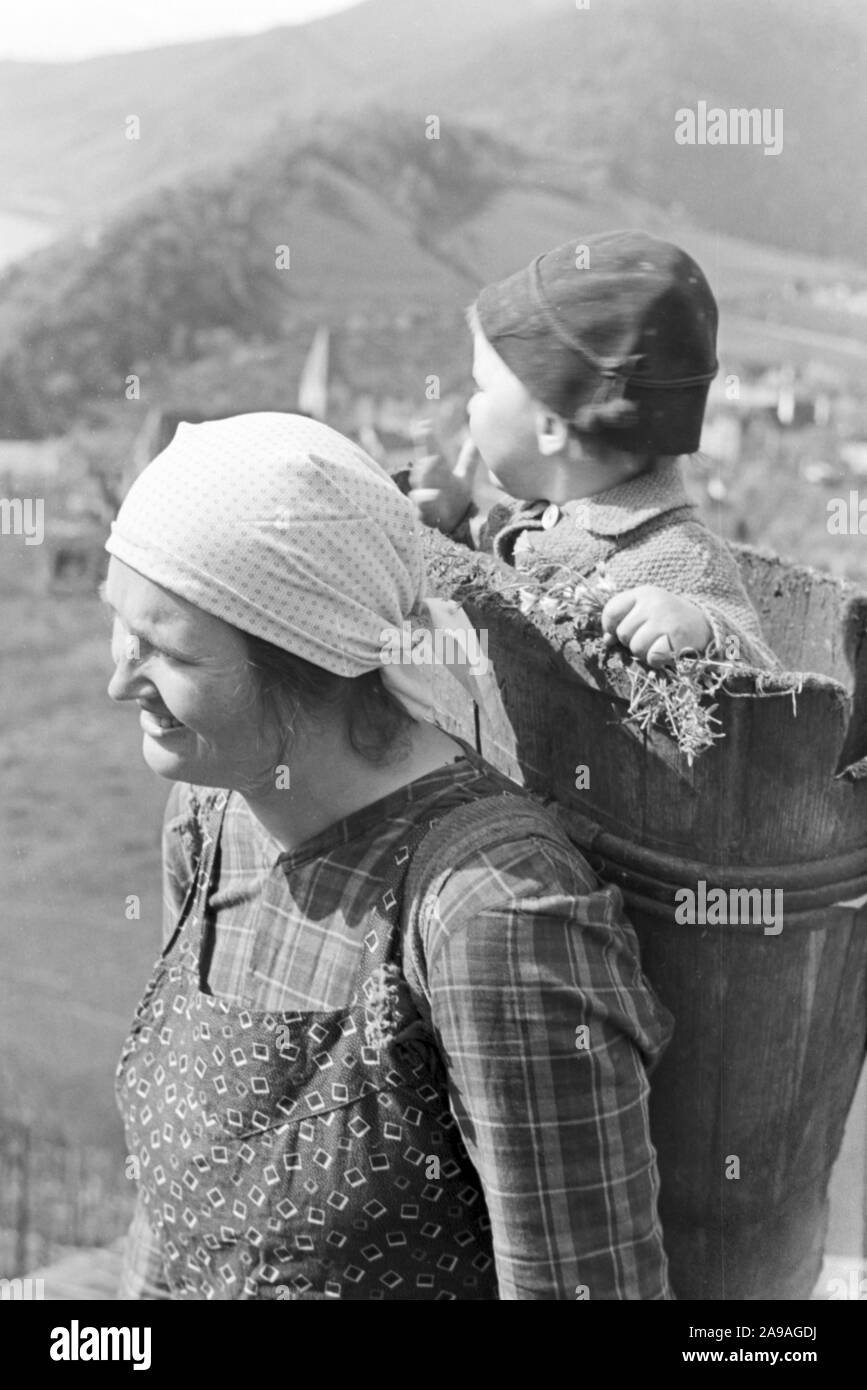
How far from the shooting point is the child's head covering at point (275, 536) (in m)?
1.04

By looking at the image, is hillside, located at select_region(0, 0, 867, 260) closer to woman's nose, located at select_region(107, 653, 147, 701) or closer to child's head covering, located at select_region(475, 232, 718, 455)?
child's head covering, located at select_region(475, 232, 718, 455)

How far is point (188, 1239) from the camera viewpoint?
1.21 m

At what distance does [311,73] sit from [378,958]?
456cm

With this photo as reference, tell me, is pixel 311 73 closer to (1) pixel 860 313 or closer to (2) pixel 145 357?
(2) pixel 145 357

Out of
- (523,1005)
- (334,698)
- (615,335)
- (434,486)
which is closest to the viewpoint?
(523,1005)

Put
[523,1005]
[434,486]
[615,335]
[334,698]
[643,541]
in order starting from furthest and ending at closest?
[434,486], [643,541], [615,335], [334,698], [523,1005]

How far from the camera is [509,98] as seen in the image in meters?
4.93

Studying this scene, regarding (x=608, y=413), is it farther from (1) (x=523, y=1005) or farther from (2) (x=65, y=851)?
(2) (x=65, y=851)

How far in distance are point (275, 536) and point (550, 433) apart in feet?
1.72

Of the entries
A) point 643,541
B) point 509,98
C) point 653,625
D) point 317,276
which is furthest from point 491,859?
point 509,98

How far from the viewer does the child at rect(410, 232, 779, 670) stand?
1.36m

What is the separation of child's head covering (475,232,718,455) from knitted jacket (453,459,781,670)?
6 centimetres

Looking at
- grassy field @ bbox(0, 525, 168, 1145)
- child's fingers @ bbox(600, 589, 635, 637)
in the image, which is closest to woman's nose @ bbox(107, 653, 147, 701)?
child's fingers @ bbox(600, 589, 635, 637)

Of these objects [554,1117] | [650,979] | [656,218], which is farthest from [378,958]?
[656,218]
